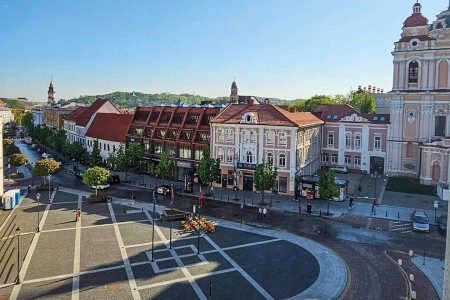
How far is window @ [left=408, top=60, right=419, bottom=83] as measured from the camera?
5953 centimetres

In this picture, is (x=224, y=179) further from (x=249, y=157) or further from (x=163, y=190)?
(x=163, y=190)

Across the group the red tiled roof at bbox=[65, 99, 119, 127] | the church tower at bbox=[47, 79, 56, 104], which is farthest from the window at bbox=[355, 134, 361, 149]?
the church tower at bbox=[47, 79, 56, 104]

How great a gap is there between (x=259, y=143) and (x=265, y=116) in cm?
403

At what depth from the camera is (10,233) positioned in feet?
113

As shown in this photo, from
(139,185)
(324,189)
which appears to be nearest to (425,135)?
(324,189)

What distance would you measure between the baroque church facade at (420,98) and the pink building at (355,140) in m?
2.41

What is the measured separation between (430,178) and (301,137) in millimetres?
20512

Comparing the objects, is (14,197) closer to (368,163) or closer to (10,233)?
(10,233)

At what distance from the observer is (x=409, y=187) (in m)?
55.3

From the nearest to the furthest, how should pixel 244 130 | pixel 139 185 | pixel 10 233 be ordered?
pixel 10 233 < pixel 244 130 < pixel 139 185

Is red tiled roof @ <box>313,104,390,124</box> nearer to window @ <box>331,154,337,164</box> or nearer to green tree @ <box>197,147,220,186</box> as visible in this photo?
window @ <box>331,154,337,164</box>

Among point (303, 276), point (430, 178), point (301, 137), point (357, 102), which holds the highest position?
point (357, 102)

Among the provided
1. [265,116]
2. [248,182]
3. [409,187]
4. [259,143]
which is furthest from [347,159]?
[248,182]

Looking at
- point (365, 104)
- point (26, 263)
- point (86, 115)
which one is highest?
point (365, 104)
